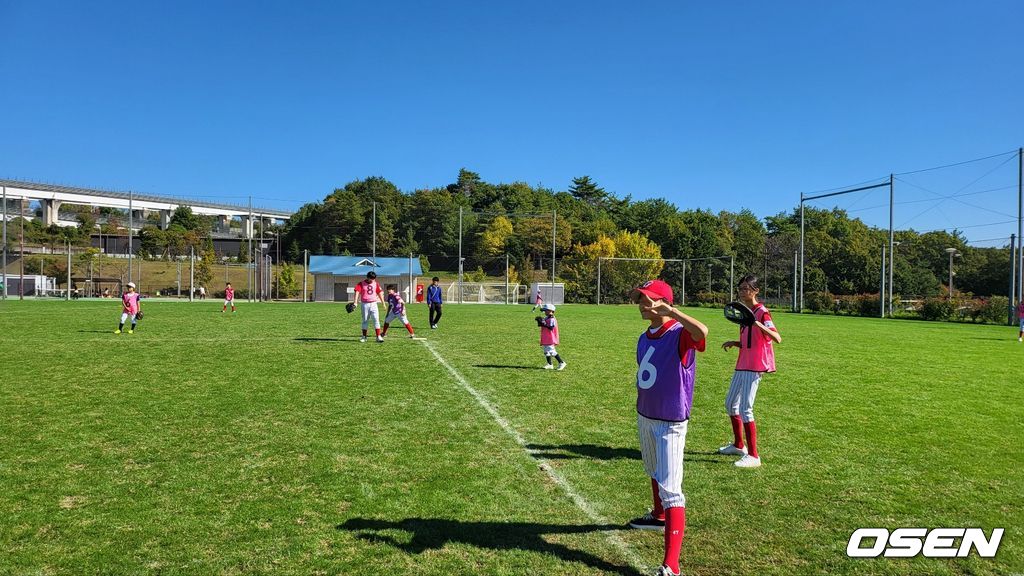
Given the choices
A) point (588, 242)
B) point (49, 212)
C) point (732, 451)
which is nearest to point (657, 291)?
point (732, 451)

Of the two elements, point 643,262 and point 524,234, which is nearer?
point 643,262

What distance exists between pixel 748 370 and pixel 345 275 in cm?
5407

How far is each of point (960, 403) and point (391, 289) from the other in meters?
14.3

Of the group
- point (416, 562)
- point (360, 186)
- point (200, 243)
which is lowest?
point (416, 562)

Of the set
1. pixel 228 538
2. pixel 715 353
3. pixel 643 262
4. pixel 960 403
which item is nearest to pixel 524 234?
pixel 643 262

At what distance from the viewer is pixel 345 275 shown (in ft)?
189

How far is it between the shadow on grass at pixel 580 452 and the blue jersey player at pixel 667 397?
2.31 metres

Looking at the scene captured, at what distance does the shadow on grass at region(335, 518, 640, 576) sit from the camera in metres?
4.32

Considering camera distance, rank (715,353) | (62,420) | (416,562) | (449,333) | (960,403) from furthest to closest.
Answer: (449,333) → (715,353) → (960,403) → (62,420) → (416,562)

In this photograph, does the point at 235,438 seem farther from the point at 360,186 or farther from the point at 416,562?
the point at 360,186

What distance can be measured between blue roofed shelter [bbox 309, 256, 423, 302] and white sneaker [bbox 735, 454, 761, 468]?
169ft

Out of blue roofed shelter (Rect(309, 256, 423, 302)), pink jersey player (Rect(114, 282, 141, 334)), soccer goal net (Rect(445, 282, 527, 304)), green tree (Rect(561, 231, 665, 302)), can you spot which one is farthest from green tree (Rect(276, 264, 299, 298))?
pink jersey player (Rect(114, 282, 141, 334))

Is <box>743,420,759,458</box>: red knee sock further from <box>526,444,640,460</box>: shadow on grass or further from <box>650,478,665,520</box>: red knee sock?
<box>650,478,665,520</box>: red knee sock

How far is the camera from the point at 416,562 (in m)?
4.16
